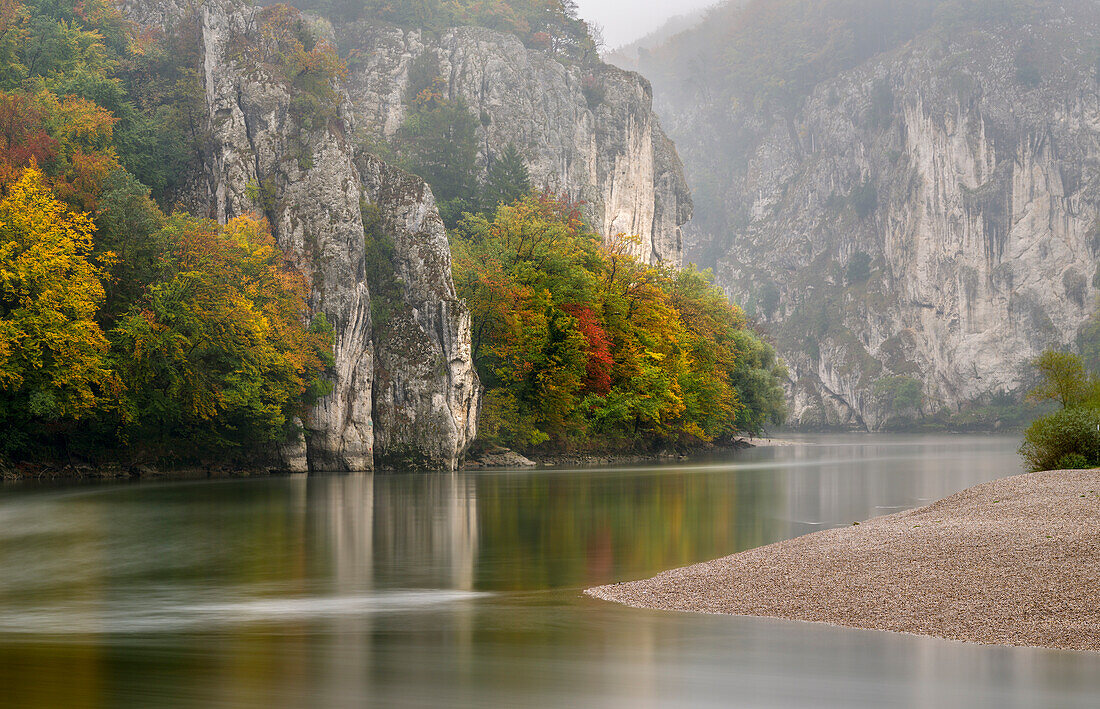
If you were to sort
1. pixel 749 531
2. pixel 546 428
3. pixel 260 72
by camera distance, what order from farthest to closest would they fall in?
pixel 546 428 → pixel 260 72 → pixel 749 531

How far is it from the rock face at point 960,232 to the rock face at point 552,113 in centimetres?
6374

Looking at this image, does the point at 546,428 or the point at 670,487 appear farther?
the point at 546,428

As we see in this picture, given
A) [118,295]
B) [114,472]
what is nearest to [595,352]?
[118,295]

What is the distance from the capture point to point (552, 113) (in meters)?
103

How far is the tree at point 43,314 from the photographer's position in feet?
134

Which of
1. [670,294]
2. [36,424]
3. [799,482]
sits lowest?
[799,482]

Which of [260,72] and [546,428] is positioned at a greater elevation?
[260,72]

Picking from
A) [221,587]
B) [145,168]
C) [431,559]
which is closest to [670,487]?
[431,559]

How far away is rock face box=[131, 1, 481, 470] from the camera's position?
56281mm

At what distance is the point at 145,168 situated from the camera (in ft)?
189

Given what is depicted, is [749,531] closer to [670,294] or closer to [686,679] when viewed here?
[686,679]

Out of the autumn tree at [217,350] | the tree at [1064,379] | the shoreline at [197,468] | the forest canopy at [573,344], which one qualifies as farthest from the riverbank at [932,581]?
the forest canopy at [573,344]

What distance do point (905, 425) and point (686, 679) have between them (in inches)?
6487

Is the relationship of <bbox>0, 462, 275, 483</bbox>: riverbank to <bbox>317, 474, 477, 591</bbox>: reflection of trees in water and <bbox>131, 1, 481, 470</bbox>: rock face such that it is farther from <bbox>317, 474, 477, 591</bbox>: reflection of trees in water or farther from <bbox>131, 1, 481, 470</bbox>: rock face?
<bbox>317, 474, 477, 591</bbox>: reflection of trees in water
